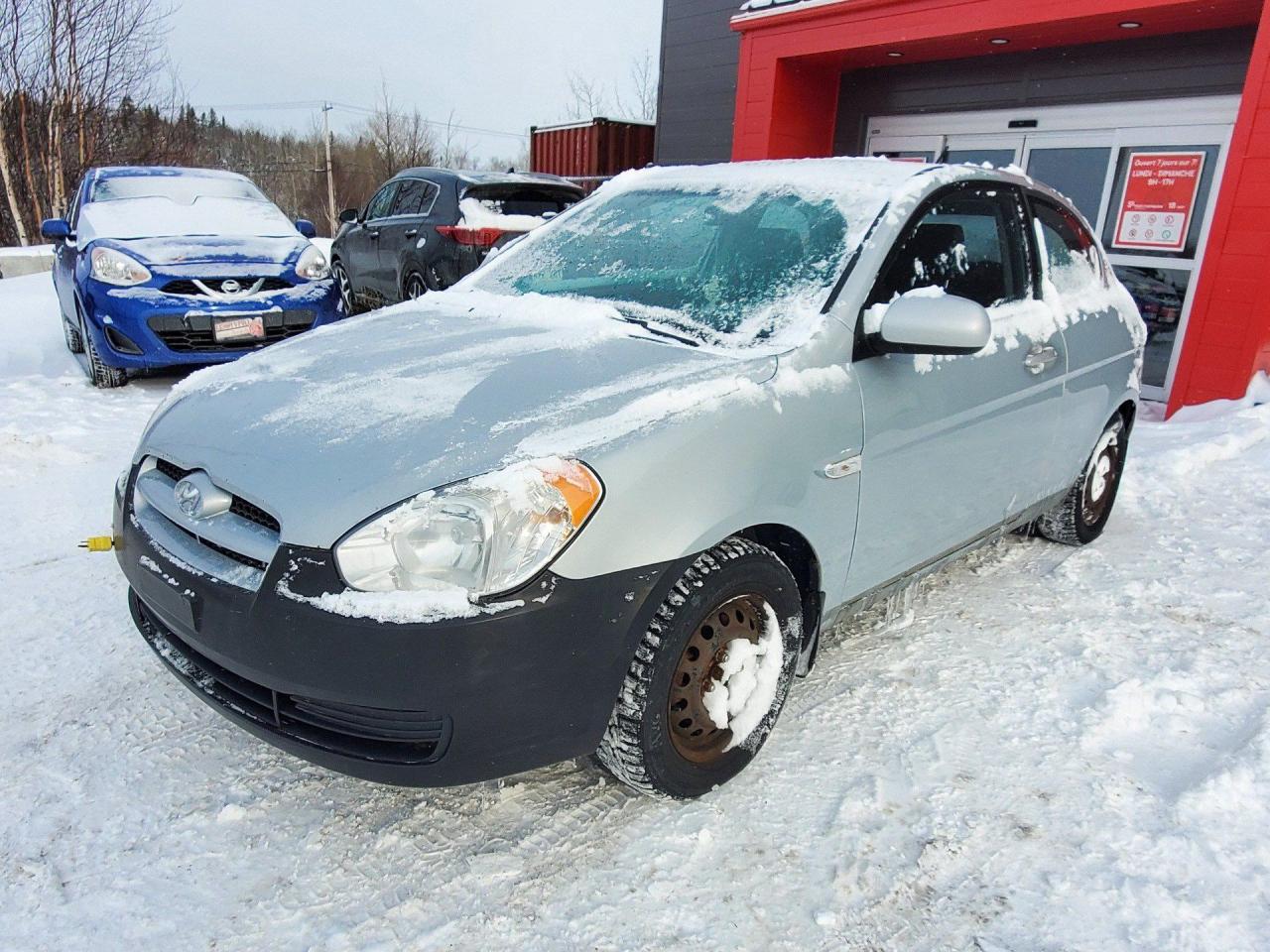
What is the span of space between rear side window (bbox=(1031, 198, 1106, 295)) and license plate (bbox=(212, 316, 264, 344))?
500 centimetres

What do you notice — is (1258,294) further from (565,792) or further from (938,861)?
(565,792)

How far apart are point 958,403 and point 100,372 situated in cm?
595

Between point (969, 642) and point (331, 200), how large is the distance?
44.1 meters

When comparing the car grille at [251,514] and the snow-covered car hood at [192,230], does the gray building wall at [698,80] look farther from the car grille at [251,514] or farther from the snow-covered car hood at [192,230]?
the car grille at [251,514]

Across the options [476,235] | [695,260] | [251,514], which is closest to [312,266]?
[476,235]

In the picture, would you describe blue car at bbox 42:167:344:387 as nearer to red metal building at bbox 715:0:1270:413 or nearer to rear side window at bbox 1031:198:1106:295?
rear side window at bbox 1031:198:1106:295

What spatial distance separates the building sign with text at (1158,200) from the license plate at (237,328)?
Answer: 24.0ft

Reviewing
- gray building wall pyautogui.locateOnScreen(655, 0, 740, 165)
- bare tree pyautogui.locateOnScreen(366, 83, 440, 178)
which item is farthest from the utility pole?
gray building wall pyautogui.locateOnScreen(655, 0, 740, 165)

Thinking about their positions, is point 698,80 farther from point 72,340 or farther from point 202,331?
point 72,340

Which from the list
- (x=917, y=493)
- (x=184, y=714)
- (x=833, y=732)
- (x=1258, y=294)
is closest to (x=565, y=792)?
(x=833, y=732)

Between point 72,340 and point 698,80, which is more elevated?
point 698,80

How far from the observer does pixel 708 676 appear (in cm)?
210

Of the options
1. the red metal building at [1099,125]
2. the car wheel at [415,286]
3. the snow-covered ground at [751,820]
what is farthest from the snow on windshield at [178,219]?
the red metal building at [1099,125]

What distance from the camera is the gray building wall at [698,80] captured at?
437 inches
